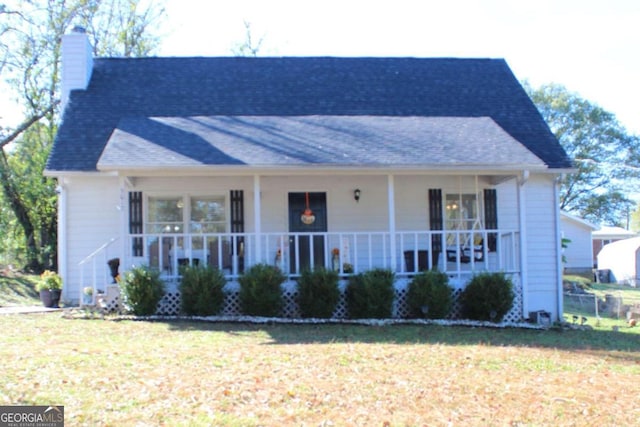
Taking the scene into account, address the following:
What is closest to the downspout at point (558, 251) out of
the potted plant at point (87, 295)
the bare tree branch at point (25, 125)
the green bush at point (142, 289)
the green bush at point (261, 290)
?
the green bush at point (261, 290)

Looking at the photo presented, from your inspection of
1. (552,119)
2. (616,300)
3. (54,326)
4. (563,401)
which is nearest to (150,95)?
(54,326)

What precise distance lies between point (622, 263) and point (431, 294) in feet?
104

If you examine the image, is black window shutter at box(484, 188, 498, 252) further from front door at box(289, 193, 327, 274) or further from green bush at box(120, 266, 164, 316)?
green bush at box(120, 266, 164, 316)

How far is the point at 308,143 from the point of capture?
38.9 feet

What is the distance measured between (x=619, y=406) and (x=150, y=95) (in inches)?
483

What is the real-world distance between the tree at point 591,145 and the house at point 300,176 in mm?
31668

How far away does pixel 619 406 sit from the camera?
578 centimetres

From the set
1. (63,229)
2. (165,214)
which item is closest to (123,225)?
(165,214)

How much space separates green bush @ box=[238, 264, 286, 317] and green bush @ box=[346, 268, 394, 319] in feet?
4.42

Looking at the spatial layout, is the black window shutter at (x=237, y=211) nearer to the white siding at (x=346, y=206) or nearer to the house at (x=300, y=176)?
the house at (x=300, y=176)

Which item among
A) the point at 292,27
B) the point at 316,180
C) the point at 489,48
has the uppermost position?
the point at 292,27

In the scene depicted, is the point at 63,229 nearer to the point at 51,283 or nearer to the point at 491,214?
the point at 51,283

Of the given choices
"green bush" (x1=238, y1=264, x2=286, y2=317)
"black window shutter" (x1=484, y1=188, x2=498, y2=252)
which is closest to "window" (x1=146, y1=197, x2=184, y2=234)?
"green bush" (x1=238, y1=264, x2=286, y2=317)

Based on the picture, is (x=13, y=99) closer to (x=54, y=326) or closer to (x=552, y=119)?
(x=54, y=326)
